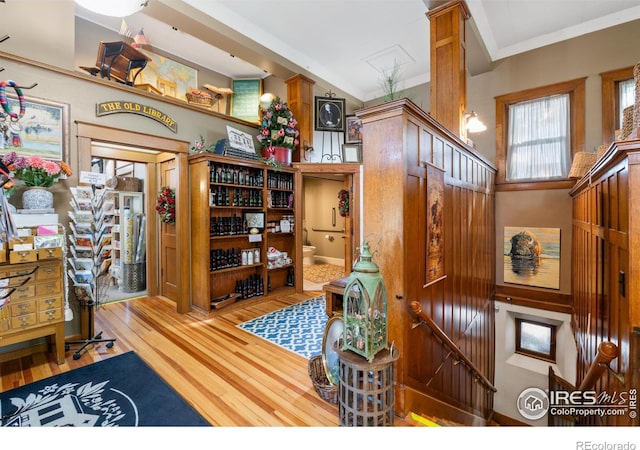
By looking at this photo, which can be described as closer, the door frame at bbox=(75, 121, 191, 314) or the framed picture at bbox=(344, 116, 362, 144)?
the door frame at bbox=(75, 121, 191, 314)

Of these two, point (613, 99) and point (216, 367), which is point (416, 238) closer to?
point (216, 367)

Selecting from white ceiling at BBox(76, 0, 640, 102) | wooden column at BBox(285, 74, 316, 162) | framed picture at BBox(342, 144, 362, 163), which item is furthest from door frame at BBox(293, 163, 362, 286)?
white ceiling at BBox(76, 0, 640, 102)

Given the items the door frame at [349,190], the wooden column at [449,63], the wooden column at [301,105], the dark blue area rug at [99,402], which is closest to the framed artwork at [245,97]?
the wooden column at [301,105]

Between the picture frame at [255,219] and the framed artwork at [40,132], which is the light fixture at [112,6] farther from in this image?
the picture frame at [255,219]

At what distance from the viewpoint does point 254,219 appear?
450 cm

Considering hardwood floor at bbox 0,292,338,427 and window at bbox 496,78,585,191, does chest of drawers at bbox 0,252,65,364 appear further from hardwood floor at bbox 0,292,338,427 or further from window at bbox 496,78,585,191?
window at bbox 496,78,585,191

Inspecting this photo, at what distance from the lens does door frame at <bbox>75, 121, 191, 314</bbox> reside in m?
3.11

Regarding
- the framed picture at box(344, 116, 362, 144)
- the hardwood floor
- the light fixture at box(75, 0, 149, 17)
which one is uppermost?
the framed picture at box(344, 116, 362, 144)

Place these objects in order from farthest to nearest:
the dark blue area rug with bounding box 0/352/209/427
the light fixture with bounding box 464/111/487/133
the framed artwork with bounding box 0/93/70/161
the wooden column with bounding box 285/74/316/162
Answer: the wooden column with bounding box 285/74/316/162 < the light fixture with bounding box 464/111/487/133 < the framed artwork with bounding box 0/93/70/161 < the dark blue area rug with bounding box 0/352/209/427

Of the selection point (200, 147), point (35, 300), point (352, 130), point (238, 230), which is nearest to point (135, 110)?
point (200, 147)

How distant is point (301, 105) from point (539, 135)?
4.17 meters

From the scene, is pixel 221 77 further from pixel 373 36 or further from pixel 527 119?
pixel 527 119

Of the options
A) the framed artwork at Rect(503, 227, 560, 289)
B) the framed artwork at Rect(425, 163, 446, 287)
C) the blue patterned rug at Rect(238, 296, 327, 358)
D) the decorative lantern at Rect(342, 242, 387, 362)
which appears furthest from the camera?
the framed artwork at Rect(503, 227, 560, 289)

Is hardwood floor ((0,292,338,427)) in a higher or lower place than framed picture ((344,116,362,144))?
lower
